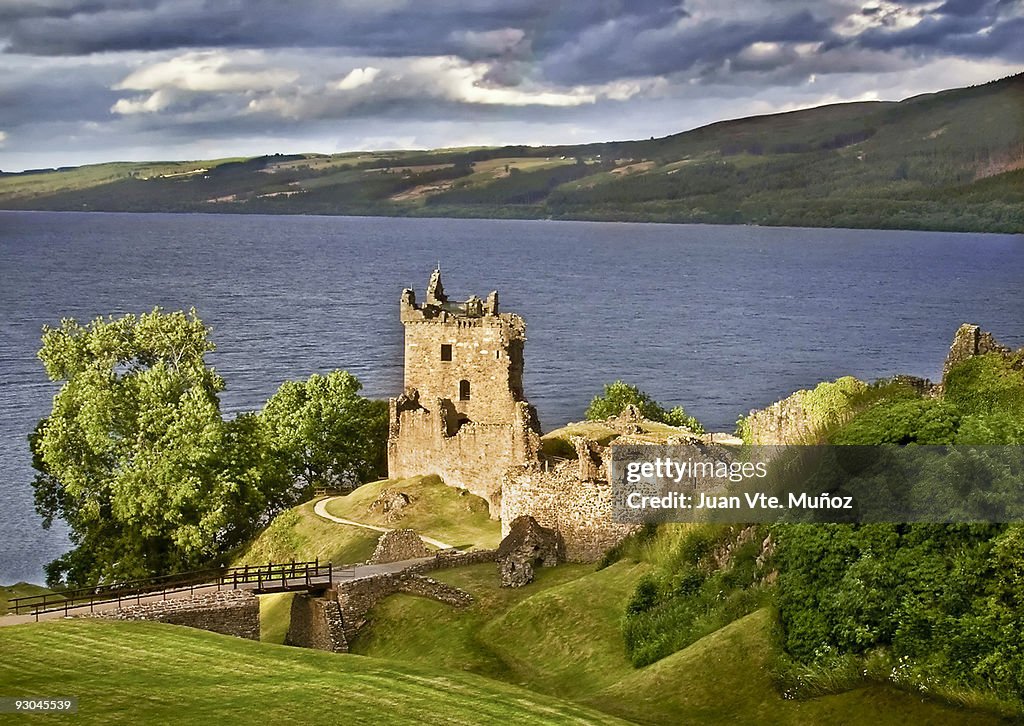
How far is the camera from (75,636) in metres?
34.2

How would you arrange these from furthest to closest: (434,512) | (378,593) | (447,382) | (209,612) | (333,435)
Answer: (333,435), (447,382), (434,512), (378,593), (209,612)

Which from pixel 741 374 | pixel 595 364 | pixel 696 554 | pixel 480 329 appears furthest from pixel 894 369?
pixel 696 554

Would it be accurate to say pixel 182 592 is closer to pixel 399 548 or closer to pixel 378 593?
pixel 378 593

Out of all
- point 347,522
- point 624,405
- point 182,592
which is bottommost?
point 347,522

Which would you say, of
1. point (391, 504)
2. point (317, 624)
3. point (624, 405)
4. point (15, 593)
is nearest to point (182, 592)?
point (317, 624)

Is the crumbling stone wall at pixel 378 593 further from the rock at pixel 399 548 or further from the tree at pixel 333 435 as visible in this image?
the tree at pixel 333 435

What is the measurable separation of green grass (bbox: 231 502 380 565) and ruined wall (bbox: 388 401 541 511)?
5098 mm

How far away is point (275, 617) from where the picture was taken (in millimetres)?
47531

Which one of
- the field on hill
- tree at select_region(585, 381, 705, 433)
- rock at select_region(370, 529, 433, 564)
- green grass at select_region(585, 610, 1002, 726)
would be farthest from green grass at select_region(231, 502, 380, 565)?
tree at select_region(585, 381, 705, 433)

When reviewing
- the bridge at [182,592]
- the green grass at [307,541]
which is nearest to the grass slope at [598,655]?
the bridge at [182,592]

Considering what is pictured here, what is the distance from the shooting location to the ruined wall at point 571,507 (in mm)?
45000

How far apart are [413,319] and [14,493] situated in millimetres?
37543

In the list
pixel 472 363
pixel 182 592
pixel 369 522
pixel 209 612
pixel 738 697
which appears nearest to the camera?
pixel 738 697

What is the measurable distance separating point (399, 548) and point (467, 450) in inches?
531
